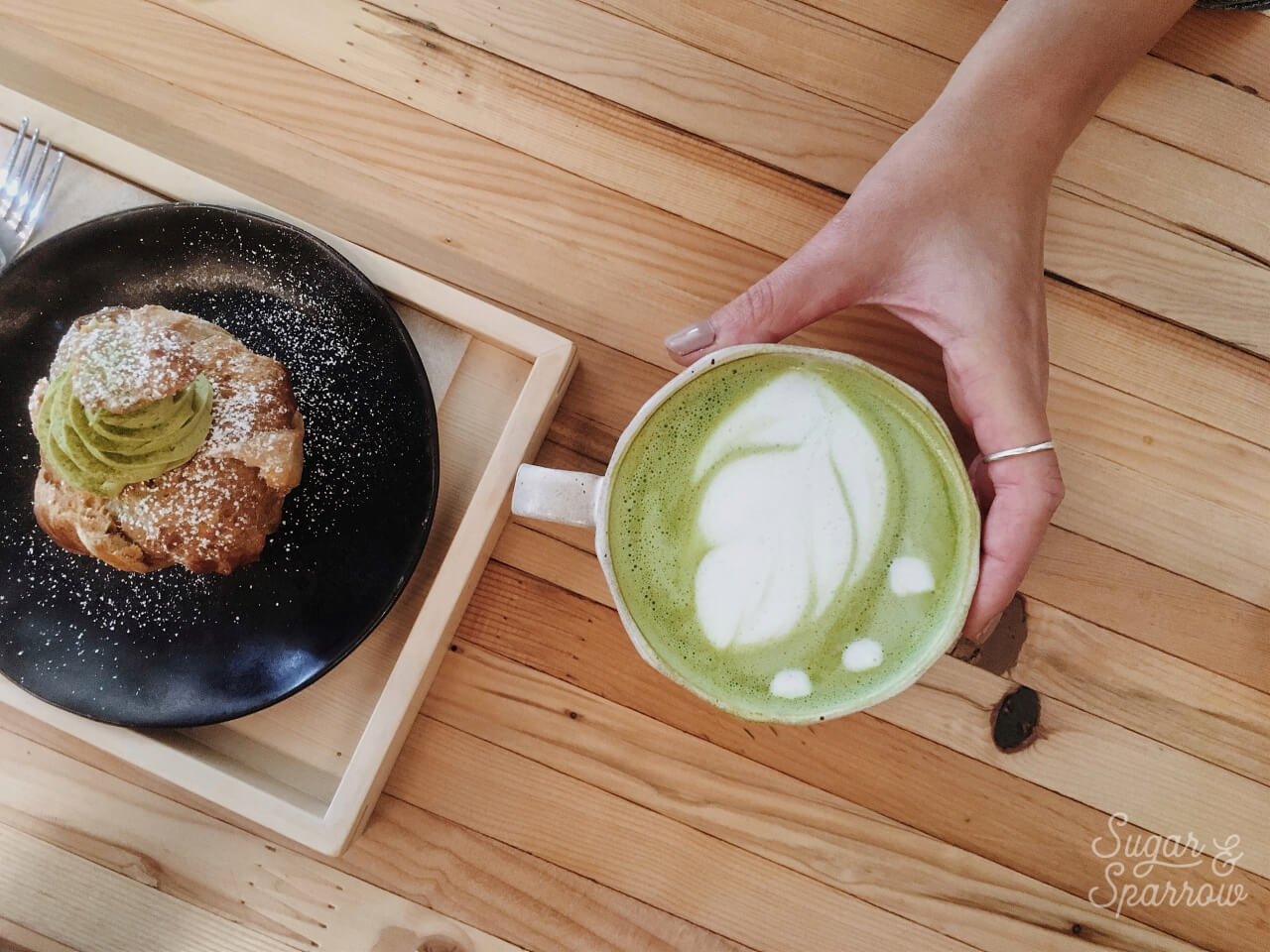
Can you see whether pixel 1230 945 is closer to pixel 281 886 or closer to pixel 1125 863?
pixel 1125 863

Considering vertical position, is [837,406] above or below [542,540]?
above

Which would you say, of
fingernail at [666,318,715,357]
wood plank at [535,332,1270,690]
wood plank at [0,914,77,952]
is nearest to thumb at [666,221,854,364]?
fingernail at [666,318,715,357]

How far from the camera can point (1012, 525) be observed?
85 centimetres

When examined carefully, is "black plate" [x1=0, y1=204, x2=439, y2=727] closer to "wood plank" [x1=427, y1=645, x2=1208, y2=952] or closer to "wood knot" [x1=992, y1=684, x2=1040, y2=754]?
"wood plank" [x1=427, y1=645, x2=1208, y2=952]

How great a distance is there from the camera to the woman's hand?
0.85 metres

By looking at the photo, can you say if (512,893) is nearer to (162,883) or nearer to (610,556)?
(162,883)

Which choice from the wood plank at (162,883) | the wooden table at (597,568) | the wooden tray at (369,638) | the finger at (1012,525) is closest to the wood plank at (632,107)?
the wooden table at (597,568)

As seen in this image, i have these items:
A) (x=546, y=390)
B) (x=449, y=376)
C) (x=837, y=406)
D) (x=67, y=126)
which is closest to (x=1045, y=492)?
(x=837, y=406)

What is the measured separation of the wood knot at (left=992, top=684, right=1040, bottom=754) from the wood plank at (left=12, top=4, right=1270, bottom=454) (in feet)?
1.38

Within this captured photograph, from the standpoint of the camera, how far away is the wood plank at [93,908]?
1062 mm

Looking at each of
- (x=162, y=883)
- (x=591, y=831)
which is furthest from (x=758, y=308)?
(x=162, y=883)

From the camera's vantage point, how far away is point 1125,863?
1.06m

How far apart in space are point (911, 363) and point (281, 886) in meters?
1.04

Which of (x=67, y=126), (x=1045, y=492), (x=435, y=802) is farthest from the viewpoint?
(x=435, y=802)
